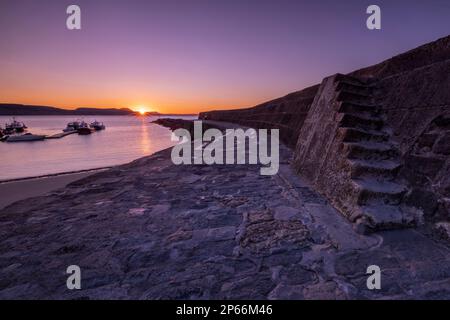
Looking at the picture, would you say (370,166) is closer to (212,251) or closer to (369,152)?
(369,152)

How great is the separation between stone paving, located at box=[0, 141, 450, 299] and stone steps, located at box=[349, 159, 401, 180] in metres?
0.52

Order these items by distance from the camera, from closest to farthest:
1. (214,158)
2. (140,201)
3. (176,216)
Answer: (176,216)
(140,201)
(214,158)

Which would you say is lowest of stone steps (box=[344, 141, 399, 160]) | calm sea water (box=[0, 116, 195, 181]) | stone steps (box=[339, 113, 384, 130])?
calm sea water (box=[0, 116, 195, 181])

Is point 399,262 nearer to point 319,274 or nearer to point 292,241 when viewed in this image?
point 319,274

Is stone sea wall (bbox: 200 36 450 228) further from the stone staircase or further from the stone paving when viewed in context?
the stone paving

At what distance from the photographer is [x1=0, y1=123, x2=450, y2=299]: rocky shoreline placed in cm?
181

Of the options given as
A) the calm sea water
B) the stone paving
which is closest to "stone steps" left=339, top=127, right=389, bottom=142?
the stone paving

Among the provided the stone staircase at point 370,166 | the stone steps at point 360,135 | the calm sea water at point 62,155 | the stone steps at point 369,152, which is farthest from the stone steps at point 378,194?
the calm sea water at point 62,155

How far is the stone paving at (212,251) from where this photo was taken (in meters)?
1.81

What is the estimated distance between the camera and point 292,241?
242 cm

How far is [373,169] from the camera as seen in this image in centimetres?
288

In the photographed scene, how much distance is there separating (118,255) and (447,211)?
9.40 ft

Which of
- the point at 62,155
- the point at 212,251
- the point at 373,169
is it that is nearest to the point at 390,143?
the point at 373,169
